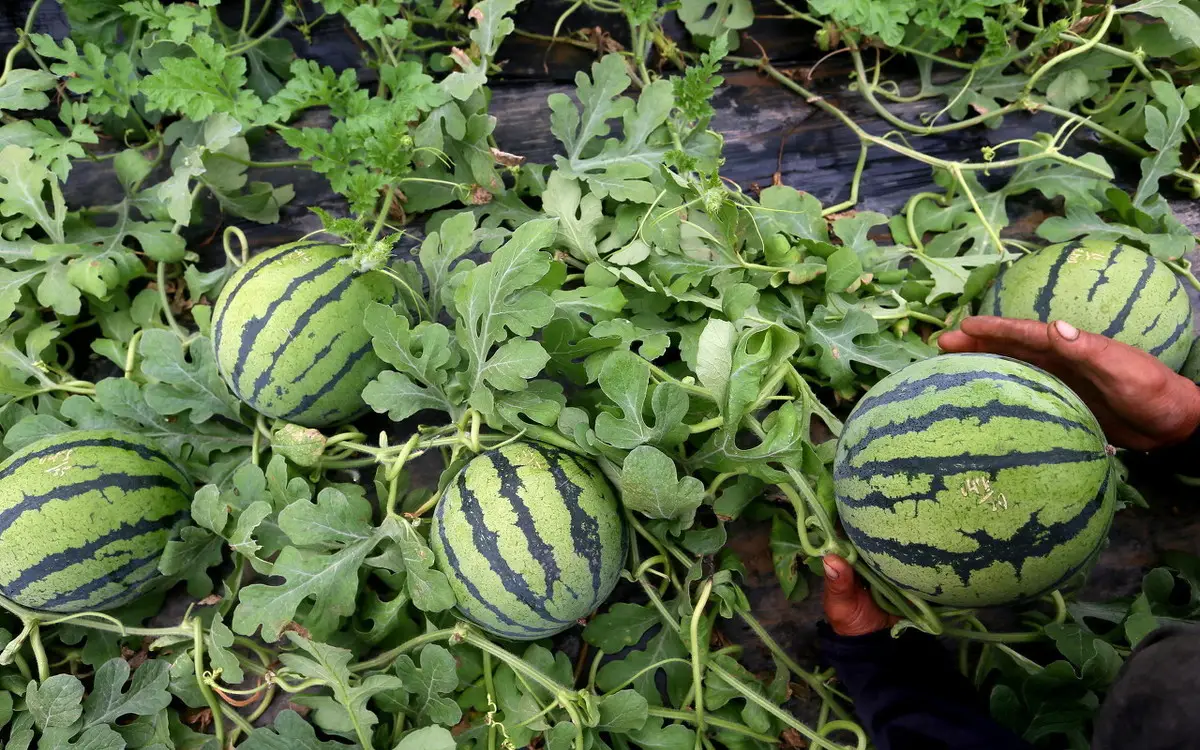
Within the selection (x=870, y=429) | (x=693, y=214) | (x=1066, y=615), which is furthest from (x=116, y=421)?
(x=1066, y=615)

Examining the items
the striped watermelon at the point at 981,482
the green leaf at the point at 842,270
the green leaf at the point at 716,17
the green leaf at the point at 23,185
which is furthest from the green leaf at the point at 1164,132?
the green leaf at the point at 23,185

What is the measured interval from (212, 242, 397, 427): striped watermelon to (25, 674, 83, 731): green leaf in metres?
0.67

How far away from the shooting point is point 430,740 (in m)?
1.25

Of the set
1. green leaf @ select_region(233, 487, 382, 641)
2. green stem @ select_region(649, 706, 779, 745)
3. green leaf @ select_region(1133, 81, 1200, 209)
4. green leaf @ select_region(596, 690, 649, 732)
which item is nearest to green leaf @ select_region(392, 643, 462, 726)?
green leaf @ select_region(233, 487, 382, 641)

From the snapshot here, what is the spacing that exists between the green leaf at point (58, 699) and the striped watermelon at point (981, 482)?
62.0 inches

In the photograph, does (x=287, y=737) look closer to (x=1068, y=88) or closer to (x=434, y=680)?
(x=434, y=680)

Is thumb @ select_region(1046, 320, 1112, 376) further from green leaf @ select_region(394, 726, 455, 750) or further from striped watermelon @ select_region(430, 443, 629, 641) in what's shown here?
green leaf @ select_region(394, 726, 455, 750)

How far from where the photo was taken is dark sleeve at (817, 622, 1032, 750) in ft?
4.20

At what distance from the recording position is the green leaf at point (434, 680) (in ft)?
4.53

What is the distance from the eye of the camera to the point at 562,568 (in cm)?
126

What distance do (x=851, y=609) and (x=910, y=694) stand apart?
7.0 inches

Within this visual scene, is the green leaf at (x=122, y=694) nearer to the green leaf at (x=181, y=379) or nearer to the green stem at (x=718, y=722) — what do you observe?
the green leaf at (x=181, y=379)

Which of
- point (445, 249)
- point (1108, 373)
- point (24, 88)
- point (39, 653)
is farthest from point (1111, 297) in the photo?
point (24, 88)

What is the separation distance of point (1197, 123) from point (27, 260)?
9.41 feet
